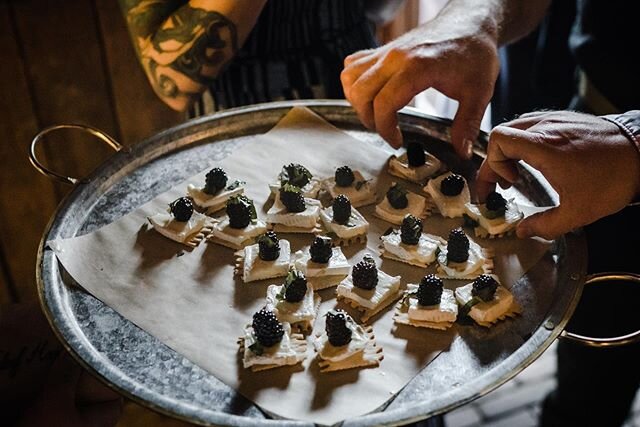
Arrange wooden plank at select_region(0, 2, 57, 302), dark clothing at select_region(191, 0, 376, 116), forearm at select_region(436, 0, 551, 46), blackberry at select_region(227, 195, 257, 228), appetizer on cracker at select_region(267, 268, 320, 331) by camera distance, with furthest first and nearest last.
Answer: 1. wooden plank at select_region(0, 2, 57, 302)
2. dark clothing at select_region(191, 0, 376, 116)
3. forearm at select_region(436, 0, 551, 46)
4. blackberry at select_region(227, 195, 257, 228)
5. appetizer on cracker at select_region(267, 268, 320, 331)

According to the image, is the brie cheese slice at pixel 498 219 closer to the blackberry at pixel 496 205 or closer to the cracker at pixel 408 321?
the blackberry at pixel 496 205

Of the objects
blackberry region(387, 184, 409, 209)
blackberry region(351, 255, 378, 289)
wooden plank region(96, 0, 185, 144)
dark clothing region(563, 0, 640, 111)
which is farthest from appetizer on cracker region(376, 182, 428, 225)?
wooden plank region(96, 0, 185, 144)

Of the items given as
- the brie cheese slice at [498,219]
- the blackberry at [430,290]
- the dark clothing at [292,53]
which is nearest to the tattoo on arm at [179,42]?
the dark clothing at [292,53]

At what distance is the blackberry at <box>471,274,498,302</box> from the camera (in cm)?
132

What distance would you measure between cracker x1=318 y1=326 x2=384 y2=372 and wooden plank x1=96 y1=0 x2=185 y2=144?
1.54 m

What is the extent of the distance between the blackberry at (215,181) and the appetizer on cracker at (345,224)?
0.89 feet

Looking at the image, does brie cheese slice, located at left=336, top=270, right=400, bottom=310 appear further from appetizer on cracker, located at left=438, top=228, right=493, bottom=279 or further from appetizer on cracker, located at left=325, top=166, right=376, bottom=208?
appetizer on cracker, located at left=325, top=166, right=376, bottom=208

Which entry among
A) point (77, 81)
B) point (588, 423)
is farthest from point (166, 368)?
point (77, 81)

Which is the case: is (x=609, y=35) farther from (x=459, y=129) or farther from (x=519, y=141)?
(x=519, y=141)

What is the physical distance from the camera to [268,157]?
1808mm

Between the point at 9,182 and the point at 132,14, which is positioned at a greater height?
the point at 132,14

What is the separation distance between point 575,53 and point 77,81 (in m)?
1.74

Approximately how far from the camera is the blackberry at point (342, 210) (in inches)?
61.7

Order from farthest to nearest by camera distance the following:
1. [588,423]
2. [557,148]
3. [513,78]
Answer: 1. [513,78]
2. [588,423]
3. [557,148]
